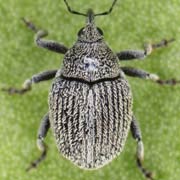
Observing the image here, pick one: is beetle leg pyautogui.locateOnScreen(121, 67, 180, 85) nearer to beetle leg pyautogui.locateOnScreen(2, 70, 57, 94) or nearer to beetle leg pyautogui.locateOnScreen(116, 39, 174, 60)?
beetle leg pyautogui.locateOnScreen(116, 39, 174, 60)

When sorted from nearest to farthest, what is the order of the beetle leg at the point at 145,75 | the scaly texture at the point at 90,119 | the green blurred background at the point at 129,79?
the scaly texture at the point at 90,119, the beetle leg at the point at 145,75, the green blurred background at the point at 129,79

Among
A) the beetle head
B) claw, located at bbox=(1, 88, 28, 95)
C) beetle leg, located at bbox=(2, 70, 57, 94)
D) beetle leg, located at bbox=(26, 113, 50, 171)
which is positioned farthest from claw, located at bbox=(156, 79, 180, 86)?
claw, located at bbox=(1, 88, 28, 95)

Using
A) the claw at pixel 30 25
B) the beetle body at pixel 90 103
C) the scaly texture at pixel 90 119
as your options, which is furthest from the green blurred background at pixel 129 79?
the scaly texture at pixel 90 119

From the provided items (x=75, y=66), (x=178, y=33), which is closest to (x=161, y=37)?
(x=178, y=33)

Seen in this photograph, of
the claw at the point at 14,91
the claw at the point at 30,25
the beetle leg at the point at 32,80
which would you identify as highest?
the claw at the point at 30,25

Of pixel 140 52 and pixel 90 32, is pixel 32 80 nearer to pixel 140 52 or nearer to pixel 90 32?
pixel 90 32

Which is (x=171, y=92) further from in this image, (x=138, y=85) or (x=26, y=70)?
(x=26, y=70)

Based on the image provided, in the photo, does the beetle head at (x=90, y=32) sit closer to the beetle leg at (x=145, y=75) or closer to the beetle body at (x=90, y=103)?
the beetle body at (x=90, y=103)
